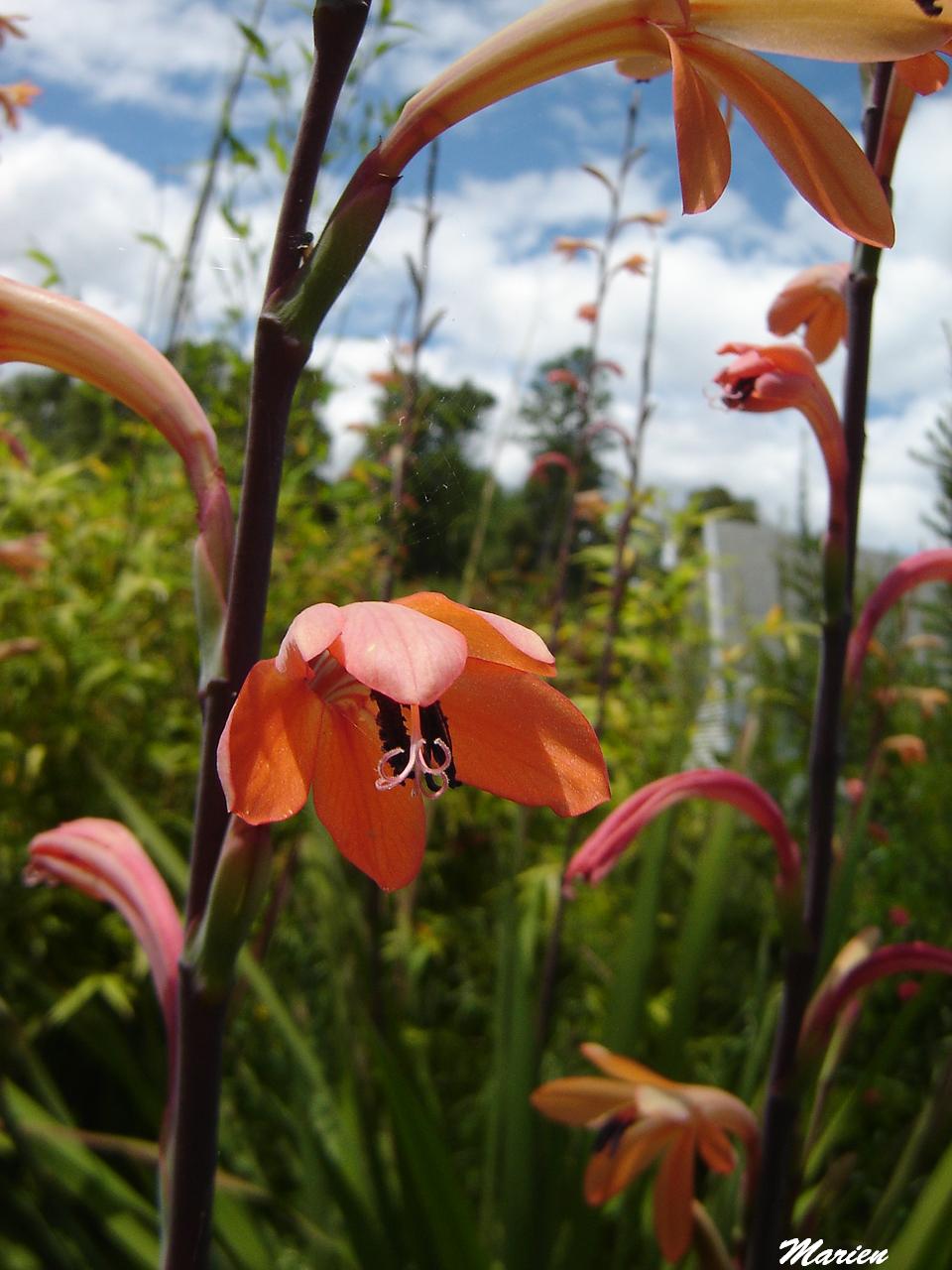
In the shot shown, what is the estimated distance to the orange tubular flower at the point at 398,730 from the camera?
1.33 feet

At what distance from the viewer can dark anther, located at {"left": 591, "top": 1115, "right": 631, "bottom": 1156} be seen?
3.47 feet

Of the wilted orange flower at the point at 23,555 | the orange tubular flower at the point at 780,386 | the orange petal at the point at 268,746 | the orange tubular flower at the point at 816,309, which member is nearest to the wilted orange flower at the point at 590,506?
the wilted orange flower at the point at 23,555

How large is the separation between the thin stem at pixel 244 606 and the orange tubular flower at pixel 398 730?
0.19ft

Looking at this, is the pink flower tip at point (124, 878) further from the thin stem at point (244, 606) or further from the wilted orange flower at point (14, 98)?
the wilted orange flower at point (14, 98)

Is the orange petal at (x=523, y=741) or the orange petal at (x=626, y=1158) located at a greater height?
the orange petal at (x=523, y=741)

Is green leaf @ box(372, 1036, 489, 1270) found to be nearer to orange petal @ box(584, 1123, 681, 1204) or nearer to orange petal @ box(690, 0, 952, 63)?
orange petal @ box(584, 1123, 681, 1204)

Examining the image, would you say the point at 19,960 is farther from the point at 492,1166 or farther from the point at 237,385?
the point at 237,385

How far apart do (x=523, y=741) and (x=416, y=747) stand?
0.17 ft

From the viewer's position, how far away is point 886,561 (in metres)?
3.20

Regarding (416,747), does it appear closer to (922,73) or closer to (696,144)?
(696,144)

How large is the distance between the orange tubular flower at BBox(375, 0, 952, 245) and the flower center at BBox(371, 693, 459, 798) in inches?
10.0

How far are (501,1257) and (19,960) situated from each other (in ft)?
4.23

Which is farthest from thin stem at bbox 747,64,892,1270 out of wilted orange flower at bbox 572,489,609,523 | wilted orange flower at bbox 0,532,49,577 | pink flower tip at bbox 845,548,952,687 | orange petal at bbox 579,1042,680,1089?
wilted orange flower at bbox 572,489,609,523

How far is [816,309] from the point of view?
105 cm
